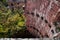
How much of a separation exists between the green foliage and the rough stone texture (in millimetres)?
472

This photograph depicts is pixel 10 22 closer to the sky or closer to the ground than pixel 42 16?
closer to the sky

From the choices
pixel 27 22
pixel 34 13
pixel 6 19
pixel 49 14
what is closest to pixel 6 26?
pixel 6 19

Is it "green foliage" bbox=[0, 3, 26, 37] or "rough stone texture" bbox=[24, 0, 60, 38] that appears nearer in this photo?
"rough stone texture" bbox=[24, 0, 60, 38]

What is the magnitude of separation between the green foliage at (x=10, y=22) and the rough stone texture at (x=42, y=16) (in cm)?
47

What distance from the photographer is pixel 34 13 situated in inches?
→ 185

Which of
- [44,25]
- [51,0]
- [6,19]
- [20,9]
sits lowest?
[44,25]

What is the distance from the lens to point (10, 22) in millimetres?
5625

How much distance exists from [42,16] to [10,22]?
1555 mm

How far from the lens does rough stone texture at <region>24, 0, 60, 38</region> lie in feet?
12.5

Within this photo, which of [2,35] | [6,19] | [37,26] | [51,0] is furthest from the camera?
[6,19]

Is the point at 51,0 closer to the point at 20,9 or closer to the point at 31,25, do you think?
the point at 31,25

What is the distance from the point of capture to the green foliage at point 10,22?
544 cm

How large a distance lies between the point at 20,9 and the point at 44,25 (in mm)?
2277

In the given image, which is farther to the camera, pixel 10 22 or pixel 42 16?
pixel 10 22
